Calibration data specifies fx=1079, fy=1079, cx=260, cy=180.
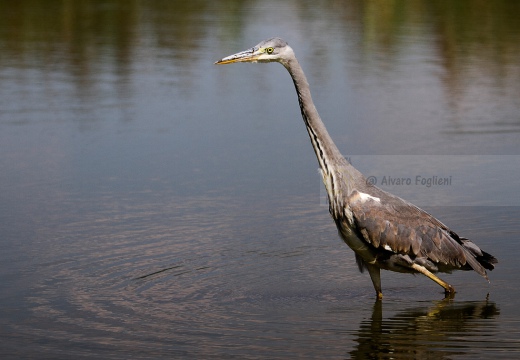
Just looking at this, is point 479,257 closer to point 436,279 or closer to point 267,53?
point 436,279

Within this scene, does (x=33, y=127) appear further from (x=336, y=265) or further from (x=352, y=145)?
(x=336, y=265)

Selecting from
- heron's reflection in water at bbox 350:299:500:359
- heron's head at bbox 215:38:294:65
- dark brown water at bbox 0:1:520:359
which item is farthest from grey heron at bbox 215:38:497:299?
heron's reflection in water at bbox 350:299:500:359

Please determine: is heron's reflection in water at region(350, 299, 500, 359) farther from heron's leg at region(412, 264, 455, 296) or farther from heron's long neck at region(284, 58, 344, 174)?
heron's long neck at region(284, 58, 344, 174)

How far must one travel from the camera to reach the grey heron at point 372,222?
8.88 meters

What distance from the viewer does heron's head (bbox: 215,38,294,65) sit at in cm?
884

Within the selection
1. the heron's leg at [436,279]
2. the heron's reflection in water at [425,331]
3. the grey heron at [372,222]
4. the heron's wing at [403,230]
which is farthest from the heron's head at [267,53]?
the heron's reflection in water at [425,331]

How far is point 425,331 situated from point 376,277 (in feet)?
3.13

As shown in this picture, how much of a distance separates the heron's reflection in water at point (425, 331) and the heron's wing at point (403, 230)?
16.2 inches

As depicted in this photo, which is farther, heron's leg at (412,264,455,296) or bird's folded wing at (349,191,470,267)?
heron's leg at (412,264,455,296)

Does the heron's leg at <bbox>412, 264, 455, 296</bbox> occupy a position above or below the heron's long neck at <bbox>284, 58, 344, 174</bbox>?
below

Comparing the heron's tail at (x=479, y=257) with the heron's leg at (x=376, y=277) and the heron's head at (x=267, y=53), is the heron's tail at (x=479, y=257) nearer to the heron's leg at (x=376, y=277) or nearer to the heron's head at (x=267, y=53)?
the heron's leg at (x=376, y=277)

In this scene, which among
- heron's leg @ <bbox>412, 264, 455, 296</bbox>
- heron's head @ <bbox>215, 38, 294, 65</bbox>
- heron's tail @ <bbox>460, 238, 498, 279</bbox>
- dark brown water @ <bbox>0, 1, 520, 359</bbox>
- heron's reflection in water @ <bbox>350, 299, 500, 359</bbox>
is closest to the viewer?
heron's reflection in water @ <bbox>350, 299, 500, 359</bbox>

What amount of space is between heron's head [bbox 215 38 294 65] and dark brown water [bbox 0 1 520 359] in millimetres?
1884

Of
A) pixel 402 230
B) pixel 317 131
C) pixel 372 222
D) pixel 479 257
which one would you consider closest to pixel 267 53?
pixel 317 131
